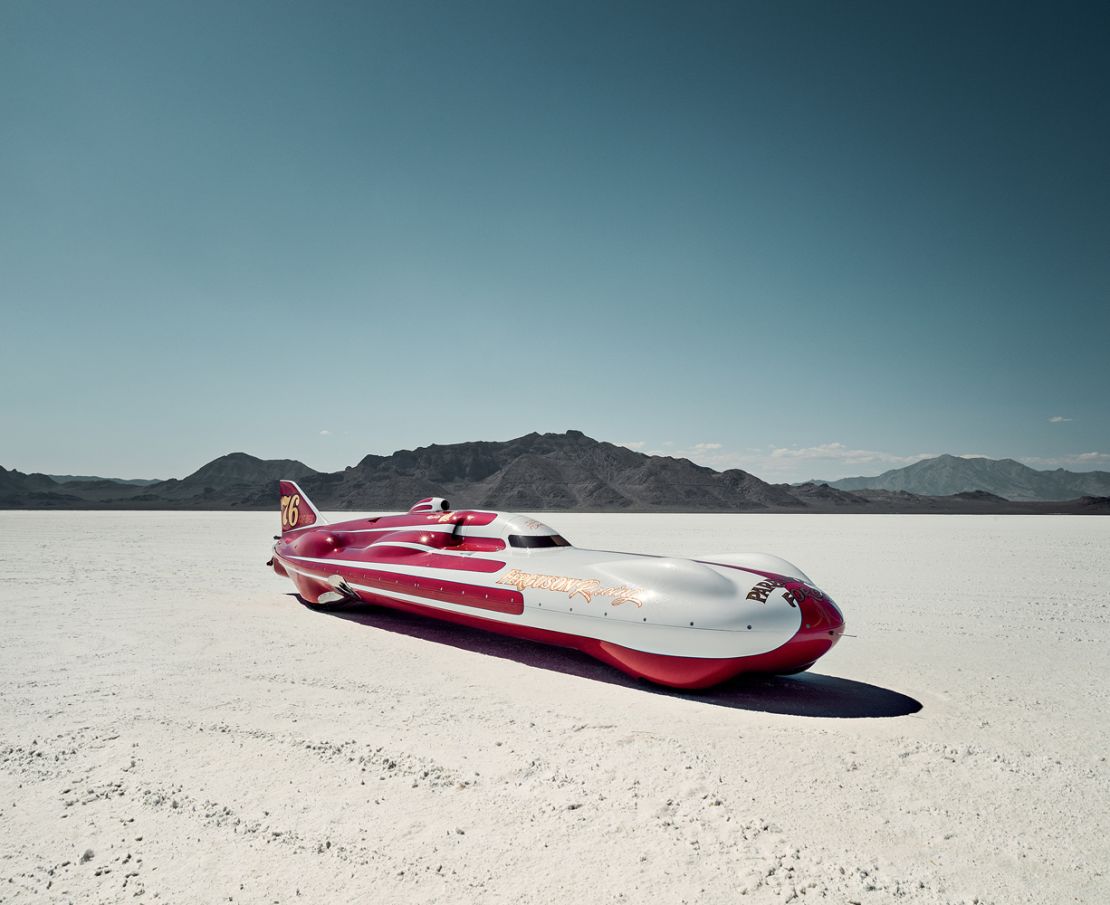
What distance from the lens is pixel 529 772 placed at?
4289 mm

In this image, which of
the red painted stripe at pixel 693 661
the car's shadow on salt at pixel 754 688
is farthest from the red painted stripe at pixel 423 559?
the red painted stripe at pixel 693 661

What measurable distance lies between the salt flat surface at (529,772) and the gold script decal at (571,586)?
909 millimetres

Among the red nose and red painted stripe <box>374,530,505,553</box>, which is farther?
red painted stripe <box>374,530,505,553</box>

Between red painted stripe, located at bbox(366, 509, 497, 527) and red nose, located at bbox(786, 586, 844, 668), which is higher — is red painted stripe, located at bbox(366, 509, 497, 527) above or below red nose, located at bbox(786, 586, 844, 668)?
above

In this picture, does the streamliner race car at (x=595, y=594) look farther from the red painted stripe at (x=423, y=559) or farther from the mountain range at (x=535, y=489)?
the mountain range at (x=535, y=489)

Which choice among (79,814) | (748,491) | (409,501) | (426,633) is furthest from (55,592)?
(748,491)

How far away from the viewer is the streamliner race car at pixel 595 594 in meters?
5.73

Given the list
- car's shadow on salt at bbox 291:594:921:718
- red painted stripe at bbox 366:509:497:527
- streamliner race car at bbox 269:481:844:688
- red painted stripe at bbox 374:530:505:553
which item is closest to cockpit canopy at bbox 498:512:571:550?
streamliner race car at bbox 269:481:844:688

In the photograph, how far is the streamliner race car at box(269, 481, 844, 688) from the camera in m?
5.73

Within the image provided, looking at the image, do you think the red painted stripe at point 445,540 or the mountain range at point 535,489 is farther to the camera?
the mountain range at point 535,489

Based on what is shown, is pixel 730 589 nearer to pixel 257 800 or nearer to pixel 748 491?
pixel 257 800

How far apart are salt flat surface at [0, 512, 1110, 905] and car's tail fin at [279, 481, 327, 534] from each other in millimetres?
4000

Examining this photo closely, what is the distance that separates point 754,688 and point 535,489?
344 ft

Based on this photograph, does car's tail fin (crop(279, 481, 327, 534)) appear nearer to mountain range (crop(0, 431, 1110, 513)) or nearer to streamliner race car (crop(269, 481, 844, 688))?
streamliner race car (crop(269, 481, 844, 688))
